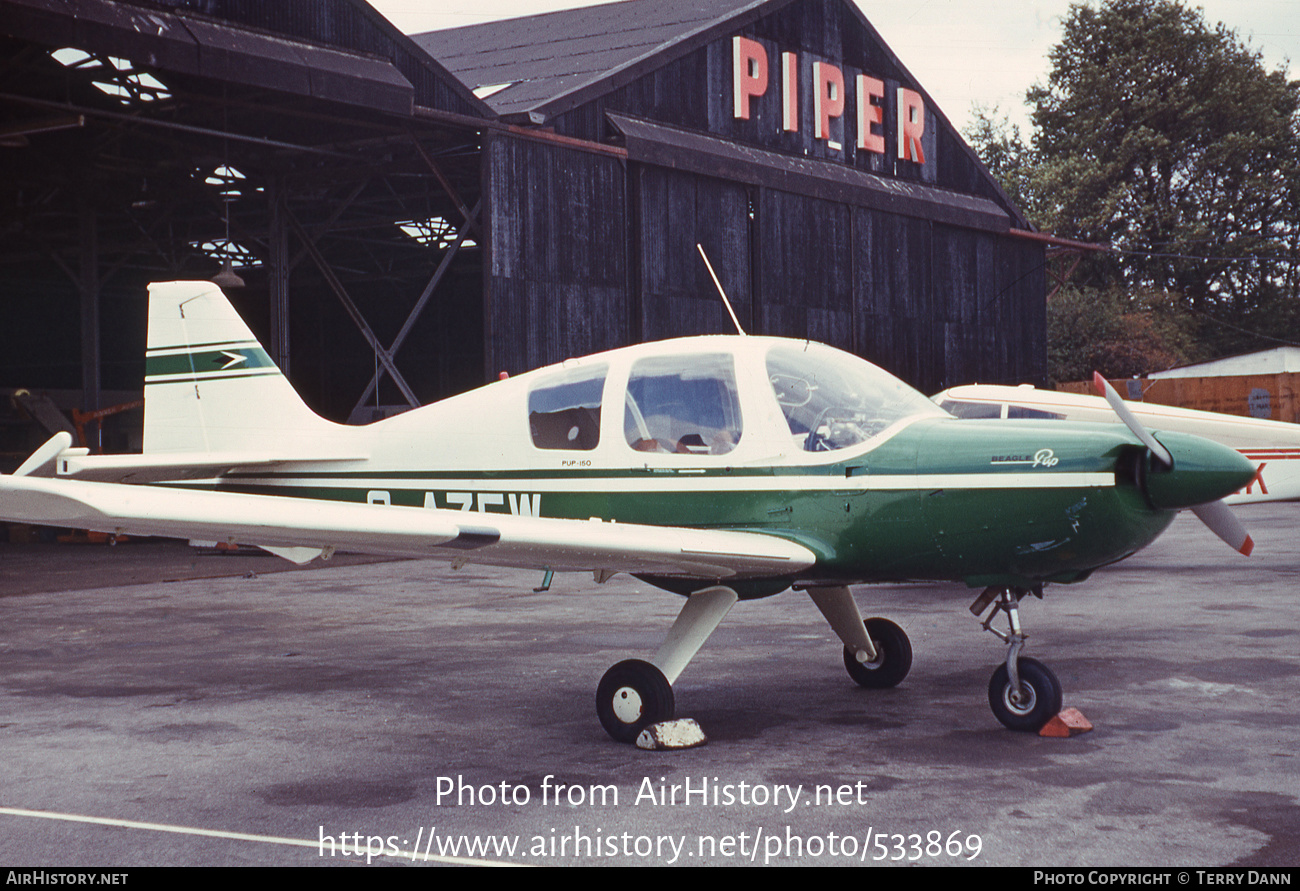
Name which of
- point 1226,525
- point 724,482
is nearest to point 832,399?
point 724,482

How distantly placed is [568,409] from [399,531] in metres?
1.93

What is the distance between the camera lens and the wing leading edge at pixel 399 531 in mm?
4438

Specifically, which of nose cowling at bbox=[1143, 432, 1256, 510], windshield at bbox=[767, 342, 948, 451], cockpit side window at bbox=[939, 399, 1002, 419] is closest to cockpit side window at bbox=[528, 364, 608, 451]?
windshield at bbox=[767, 342, 948, 451]

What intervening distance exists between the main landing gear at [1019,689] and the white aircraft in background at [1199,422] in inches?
239

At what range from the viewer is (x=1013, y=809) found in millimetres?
4625

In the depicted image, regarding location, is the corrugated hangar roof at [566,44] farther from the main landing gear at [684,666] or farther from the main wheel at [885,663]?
the main landing gear at [684,666]

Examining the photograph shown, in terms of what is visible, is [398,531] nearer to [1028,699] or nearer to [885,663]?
[1028,699]

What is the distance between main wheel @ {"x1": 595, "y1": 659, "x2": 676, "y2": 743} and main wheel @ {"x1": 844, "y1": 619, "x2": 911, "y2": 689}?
1611 millimetres

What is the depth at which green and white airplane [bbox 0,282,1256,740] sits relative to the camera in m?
5.17

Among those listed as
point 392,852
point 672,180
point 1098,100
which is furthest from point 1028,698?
point 1098,100

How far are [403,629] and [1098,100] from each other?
53541 millimetres

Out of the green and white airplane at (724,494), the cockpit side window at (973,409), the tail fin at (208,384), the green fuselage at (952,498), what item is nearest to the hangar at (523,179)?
the tail fin at (208,384)

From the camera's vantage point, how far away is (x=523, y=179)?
18.4 meters

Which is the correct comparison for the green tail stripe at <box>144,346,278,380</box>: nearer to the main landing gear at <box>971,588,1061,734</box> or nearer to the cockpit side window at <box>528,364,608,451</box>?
the cockpit side window at <box>528,364,608,451</box>
